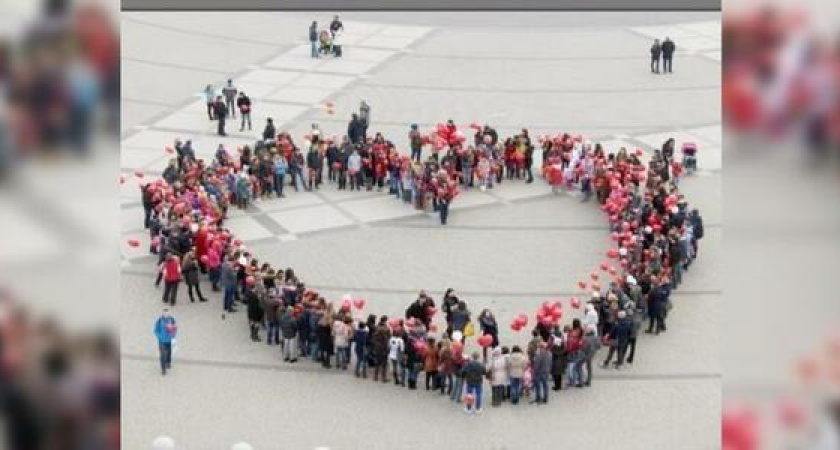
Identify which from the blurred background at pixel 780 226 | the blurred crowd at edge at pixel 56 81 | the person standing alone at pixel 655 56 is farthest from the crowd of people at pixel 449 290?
the blurred crowd at edge at pixel 56 81

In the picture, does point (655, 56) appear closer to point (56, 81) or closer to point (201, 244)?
point (201, 244)

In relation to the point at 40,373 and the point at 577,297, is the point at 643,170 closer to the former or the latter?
the point at 577,297

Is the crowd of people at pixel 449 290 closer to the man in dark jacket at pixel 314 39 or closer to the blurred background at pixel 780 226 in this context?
the man in dark jacket at pixel 314 39

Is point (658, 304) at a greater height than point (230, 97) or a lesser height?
lesser

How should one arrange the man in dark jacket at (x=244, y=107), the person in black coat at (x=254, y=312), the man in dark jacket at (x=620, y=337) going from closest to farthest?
the man in dark jacket at (x=620, y=337), the person in black coat at (x=254, y=312), the man in dark jacket at (x=244, y=107)

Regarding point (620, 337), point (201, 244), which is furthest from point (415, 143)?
point (620, 337)

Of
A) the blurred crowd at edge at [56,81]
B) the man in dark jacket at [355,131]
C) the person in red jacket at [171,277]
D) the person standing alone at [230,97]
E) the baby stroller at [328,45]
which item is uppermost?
the baby stroller at [328,45]
